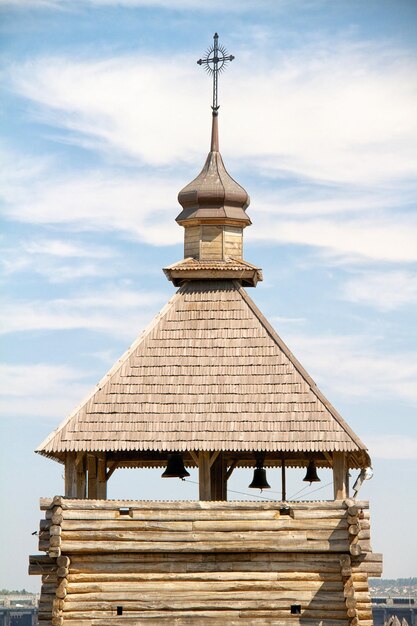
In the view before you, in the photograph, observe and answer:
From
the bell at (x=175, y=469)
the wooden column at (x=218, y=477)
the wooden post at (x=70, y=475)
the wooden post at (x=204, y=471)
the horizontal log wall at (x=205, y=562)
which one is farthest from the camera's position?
the wooden column at (x=218, y=477)

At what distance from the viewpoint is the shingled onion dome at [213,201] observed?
35406 millimetres

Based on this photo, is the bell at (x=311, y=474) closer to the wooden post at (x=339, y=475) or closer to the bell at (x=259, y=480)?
the bell at (x=259, y=480)

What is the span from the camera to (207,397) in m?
32.4

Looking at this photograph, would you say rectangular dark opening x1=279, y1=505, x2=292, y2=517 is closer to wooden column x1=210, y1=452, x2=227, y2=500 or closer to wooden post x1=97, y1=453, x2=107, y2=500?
wooden column x1=210, y1=452, x2=227, y2=500

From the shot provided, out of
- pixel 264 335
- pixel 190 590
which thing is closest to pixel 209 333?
pixel 264 335

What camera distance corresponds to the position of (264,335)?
1320 inches

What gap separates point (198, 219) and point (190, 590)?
27.7ft

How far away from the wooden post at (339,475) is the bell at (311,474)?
13.1 feet

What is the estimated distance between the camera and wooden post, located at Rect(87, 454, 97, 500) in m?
34.2

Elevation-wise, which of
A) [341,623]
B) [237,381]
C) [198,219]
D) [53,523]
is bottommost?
[341,623]

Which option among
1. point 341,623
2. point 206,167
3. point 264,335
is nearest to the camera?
point 341,623

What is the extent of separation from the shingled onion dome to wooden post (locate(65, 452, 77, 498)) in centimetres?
626

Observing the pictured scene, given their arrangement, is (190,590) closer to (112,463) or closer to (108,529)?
(108,529)

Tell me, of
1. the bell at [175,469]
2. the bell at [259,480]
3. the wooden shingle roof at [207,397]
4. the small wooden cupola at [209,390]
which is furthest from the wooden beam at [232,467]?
the wooden shingle roof at [207,397]
